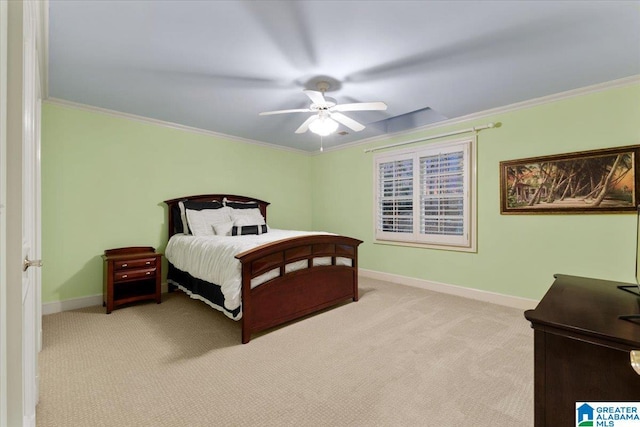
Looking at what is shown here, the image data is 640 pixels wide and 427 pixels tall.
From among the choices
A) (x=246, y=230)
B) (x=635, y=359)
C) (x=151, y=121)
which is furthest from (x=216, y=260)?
(x=635, y=359)

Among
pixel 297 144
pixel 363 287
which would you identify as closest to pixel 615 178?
pixel 363 287

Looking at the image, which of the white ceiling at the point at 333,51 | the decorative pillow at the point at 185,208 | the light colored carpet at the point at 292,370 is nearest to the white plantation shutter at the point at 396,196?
the white ceiling at the point at 333,51

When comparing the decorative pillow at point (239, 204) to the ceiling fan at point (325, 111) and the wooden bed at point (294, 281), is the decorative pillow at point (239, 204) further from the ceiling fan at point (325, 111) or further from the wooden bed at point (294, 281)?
the ceiling fan at point (325, 111)

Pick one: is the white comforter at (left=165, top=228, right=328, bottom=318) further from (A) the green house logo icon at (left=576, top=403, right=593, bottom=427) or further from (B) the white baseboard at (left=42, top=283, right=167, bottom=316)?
(A) the green house logo icon at (left=576, top=403, right=593, bottom=427)

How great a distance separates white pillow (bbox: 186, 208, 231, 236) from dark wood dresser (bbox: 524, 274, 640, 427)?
3631 millimetres

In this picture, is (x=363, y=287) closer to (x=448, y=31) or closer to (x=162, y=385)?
(x=162, y=385)

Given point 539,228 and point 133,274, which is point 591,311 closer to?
point 539,228

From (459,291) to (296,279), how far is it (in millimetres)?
2370

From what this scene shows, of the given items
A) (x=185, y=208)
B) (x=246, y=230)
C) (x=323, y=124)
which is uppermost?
(x=323, y=124)

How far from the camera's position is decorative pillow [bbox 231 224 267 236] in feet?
12.5

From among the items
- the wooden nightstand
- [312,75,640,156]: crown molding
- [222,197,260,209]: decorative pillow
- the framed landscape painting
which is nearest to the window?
[312,75,640,156]: crown molding

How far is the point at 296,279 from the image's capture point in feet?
9.29

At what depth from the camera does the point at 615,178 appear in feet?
8.87

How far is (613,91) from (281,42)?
3.27 meters
